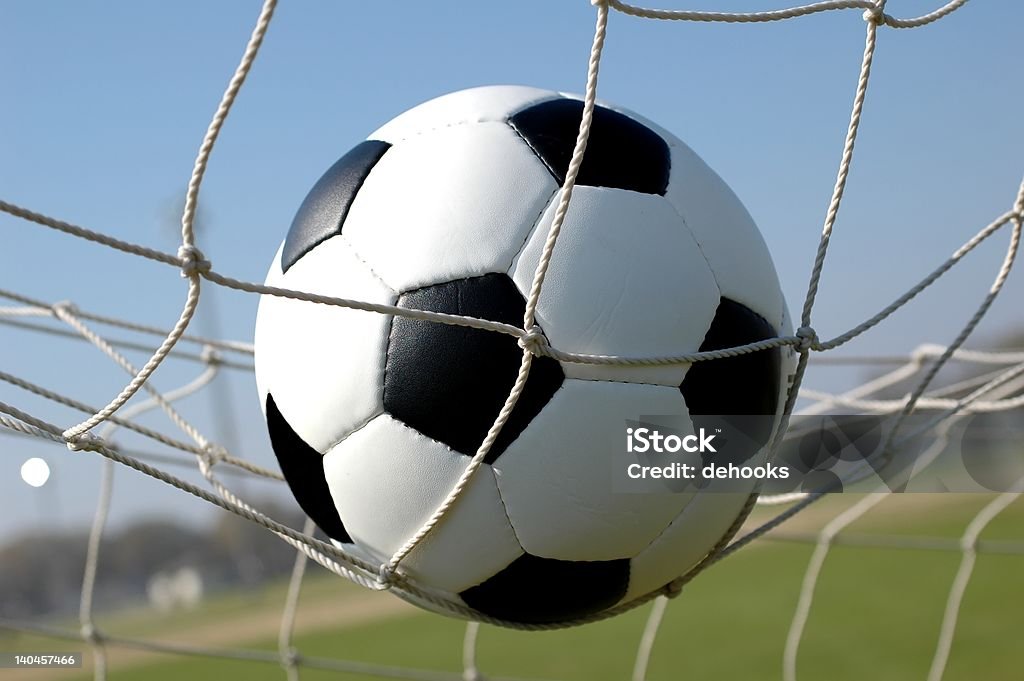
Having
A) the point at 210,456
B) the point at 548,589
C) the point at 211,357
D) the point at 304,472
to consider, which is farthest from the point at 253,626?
the point at 548,589

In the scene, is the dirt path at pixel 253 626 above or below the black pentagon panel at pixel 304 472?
below

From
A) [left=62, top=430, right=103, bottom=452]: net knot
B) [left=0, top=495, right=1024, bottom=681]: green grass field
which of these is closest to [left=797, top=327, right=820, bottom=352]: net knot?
[left=62, top=430, right=103, bottom=452]: net knot

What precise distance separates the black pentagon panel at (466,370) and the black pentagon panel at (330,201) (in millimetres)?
209

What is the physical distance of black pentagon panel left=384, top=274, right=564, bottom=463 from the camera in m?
1.22

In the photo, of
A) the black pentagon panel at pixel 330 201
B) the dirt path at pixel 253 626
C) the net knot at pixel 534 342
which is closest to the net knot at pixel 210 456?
the black pentagon panel at pixel 330 201

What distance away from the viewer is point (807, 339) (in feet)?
4.69

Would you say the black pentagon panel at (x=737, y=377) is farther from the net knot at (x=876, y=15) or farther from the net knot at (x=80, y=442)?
the net knot at (x=80, y=442)

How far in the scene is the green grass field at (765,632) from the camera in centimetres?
639

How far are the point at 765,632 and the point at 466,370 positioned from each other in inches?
299

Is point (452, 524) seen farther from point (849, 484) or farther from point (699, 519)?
point (849, 484)

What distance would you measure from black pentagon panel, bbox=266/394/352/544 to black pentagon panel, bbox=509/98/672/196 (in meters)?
0.52

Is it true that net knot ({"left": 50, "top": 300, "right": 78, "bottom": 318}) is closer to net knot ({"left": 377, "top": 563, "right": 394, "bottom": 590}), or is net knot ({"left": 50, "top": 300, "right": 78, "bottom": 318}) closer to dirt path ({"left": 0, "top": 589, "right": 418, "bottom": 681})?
net knot ({"left": 377, "top": 563, "right": 394, "bottom": 590})

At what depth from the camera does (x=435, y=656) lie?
930 cm

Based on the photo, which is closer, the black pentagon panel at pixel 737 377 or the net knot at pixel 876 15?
the black pentagon panel at pixel 737 377
